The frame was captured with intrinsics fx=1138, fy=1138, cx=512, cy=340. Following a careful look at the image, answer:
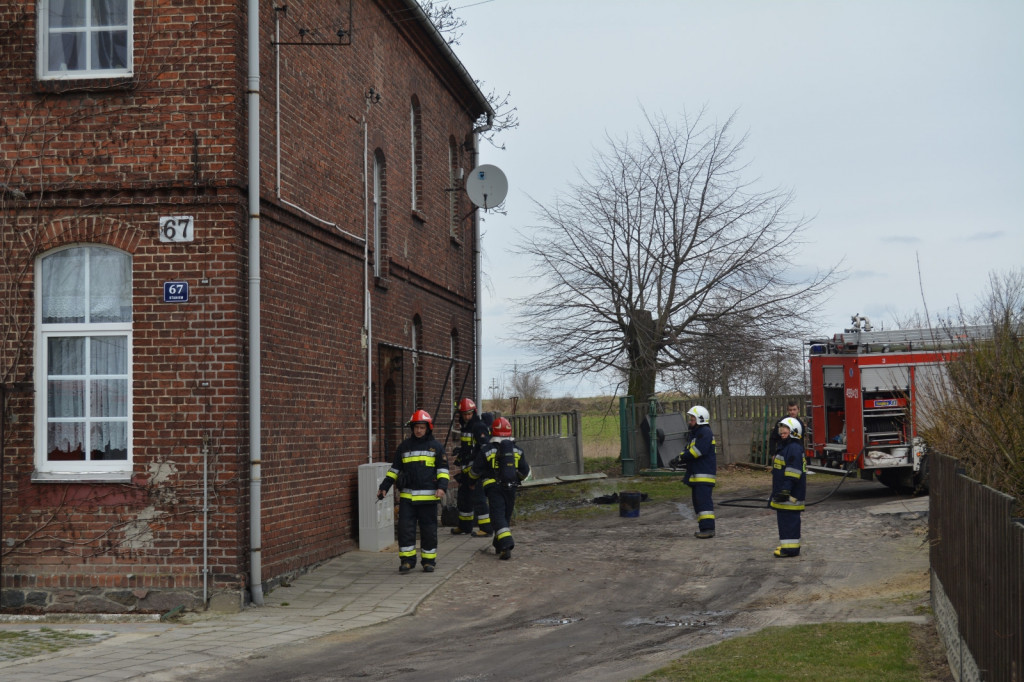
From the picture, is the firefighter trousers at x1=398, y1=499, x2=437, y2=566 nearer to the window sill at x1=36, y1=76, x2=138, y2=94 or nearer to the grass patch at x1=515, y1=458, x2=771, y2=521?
the window sill at x1=36, y1=76, x2=138, y2=94

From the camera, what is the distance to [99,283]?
11.9 m

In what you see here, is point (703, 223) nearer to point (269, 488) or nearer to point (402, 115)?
point (402, 115)

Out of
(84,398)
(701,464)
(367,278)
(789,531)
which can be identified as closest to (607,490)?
(701,464)

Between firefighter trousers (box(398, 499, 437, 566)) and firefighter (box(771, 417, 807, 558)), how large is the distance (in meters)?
4.42

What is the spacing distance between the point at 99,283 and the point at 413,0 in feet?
26.9

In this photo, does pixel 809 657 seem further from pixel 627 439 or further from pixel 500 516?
pixel 627 439

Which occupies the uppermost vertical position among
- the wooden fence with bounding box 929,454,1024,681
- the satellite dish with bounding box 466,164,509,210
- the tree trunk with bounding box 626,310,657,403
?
the satellite dish with bounding box 466,164,509,210

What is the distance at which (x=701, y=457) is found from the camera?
1645 cm

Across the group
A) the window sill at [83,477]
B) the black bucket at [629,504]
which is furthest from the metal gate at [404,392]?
the window sill at [83,477]

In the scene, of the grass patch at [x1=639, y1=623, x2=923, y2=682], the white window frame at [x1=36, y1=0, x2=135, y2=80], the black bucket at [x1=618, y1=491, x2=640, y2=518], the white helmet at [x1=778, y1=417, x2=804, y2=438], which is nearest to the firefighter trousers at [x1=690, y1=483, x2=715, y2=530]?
the white helmet at [x1=778, y1=417, x2=804, y2=438]

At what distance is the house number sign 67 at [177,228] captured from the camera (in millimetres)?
11742

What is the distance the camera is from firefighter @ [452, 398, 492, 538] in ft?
57.4

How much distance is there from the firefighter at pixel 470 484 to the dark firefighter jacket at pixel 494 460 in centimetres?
63

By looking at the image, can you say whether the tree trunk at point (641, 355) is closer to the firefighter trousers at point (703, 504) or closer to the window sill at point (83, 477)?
the firefighter trousers at point (703, 504)
